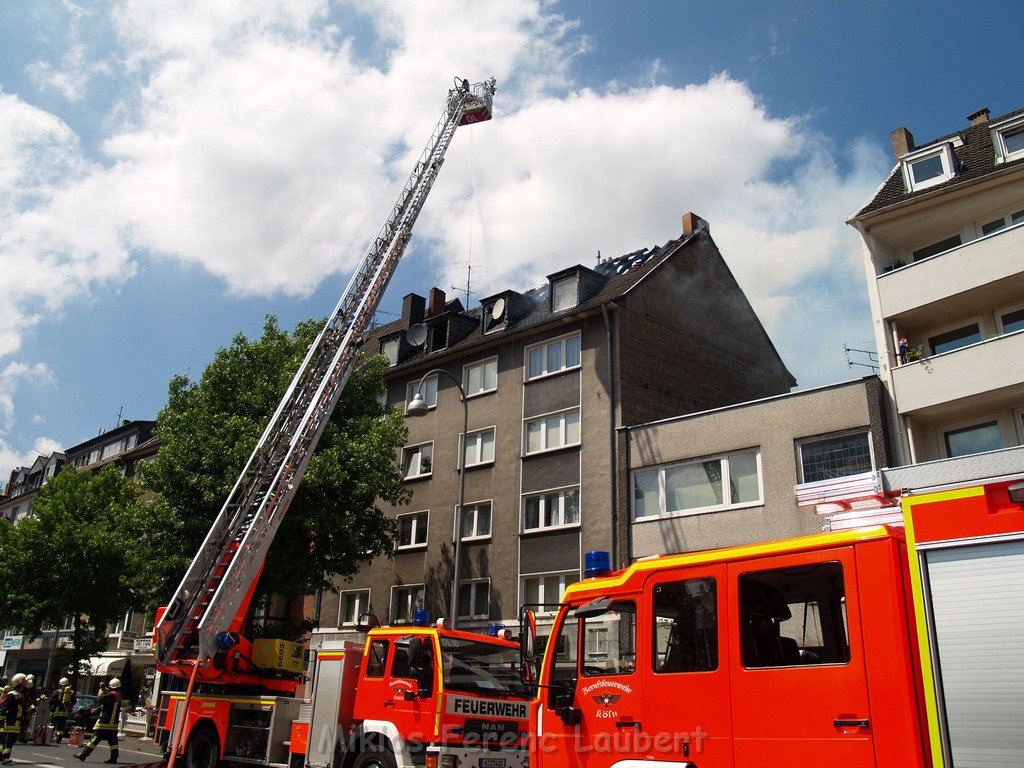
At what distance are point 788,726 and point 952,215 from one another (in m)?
17.5

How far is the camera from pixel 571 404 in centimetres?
2411

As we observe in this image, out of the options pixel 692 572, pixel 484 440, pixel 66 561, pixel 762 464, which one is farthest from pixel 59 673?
pixel 692 572

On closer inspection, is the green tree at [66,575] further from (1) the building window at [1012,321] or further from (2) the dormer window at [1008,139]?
(2) the dormer window at [1008,139]

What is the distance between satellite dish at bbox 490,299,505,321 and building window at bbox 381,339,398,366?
4.69 m

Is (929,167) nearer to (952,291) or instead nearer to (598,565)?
(952,291)

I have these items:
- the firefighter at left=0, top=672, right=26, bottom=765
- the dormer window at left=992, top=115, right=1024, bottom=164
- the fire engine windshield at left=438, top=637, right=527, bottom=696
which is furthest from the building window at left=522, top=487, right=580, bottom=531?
the dormer window at left=992, top=115, right=1024, bottom=164

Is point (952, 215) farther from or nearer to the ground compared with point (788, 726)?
farther from the ground

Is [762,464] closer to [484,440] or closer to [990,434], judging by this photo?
[990,434]

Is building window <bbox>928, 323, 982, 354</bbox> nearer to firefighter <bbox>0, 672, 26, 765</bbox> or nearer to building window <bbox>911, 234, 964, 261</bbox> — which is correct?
building window <bbox>911, 234, 964, 261</bbox>

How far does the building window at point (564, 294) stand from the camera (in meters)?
26.3

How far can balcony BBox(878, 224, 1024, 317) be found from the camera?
693 inches

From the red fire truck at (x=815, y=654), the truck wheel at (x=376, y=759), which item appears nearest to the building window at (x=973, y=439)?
the truck wheel at (x=376, y=759)

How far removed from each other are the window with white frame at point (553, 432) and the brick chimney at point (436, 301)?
12.8 meters

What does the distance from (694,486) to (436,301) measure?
19223mm
